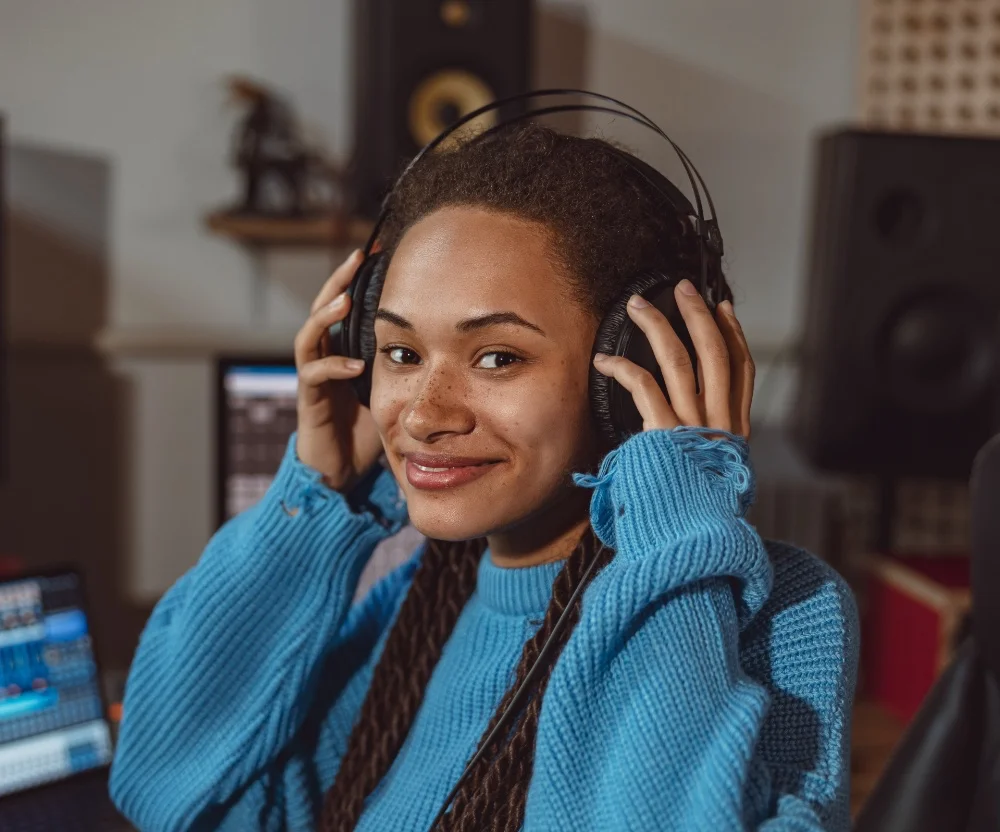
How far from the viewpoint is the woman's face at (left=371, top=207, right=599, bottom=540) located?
72 centimetres

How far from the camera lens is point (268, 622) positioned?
0.88 meters

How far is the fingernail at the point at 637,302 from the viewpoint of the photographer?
0.72 metres

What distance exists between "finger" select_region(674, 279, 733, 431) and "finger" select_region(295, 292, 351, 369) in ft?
Answer: 0.98

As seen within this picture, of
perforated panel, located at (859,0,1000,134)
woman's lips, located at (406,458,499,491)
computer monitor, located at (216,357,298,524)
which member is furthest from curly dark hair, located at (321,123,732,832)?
perforated panel, located at (859,0,1000,134)

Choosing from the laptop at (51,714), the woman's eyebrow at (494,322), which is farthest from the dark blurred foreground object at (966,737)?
the laptop at (51,714)

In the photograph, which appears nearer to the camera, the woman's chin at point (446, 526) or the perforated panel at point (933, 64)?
the woman's chin at point (446, 526)

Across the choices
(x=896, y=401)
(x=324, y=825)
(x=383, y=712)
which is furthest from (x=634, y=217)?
(x=896, y=401)

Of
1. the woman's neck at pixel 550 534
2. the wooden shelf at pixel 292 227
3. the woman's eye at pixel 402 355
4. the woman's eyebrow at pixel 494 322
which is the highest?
the wooden shelf at pixel 292 227

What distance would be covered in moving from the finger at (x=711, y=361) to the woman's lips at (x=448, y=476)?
16 centimetres

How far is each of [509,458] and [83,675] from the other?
775mm

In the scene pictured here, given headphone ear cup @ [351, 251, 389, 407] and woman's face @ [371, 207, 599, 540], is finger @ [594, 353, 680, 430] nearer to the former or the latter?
woman's face @ [371, 207, 599, 540]

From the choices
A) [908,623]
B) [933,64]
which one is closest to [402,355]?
[908,623]

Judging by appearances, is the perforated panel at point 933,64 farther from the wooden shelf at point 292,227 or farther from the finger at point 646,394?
the finger at point 646,394

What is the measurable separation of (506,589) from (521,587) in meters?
0.02
